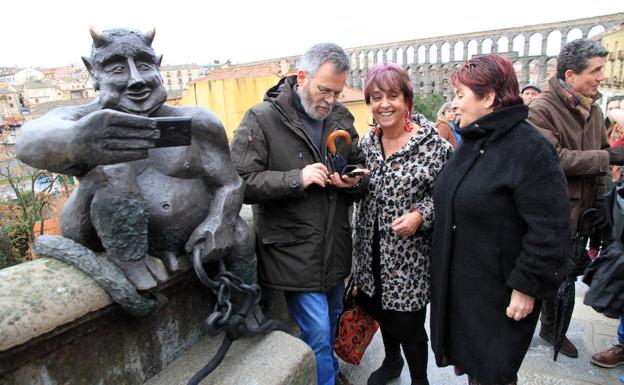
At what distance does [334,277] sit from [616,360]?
2114 mm

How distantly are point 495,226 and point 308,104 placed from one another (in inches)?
41.3

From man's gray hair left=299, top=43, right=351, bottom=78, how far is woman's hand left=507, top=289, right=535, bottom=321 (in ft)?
4.32

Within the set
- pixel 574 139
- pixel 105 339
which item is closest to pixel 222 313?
pixel 105 339

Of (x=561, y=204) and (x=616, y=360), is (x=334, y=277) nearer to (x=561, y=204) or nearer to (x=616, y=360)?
(x=561, y=204)

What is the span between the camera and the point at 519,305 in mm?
1819

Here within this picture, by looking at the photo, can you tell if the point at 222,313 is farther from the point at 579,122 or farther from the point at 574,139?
the point at 579,122

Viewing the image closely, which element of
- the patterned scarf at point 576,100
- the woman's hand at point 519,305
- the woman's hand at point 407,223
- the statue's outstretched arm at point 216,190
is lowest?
the woman's hand at point 519,305

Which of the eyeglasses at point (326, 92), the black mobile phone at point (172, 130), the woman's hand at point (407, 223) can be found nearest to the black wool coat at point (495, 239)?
the woman's hand at point (407, 223)

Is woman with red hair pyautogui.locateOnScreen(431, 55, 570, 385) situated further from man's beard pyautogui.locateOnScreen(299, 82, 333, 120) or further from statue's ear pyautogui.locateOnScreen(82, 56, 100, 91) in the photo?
statue's ear pyautogui.locateOnScreen(82, 56, 100, 91)

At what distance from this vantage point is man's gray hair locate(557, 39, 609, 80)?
2.68 metres

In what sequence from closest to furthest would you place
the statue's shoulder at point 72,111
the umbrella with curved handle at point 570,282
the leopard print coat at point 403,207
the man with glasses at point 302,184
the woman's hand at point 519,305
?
the statue's shoulder at point 72,111, the woman's hand at point 519,305, the man with glasses at point 302,184, the leopard print coat at point 403,207, the umbrella with curved handle at point 570,282

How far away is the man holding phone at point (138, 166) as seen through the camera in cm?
135

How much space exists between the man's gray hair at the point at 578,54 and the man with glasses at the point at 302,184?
166 centimetres

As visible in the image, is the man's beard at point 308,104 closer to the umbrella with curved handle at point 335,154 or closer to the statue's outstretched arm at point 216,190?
the umbrella with curved handle at point 335,154
